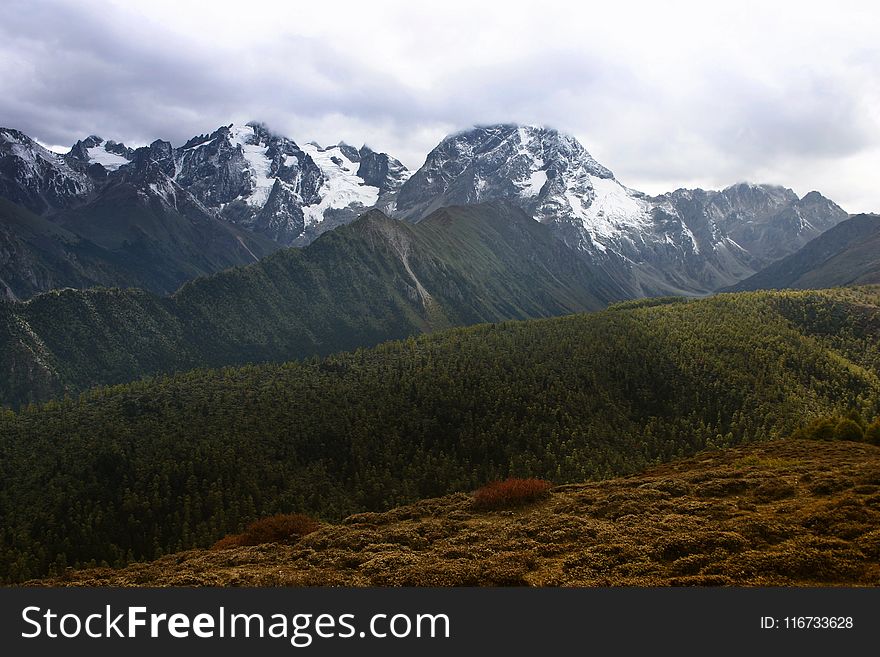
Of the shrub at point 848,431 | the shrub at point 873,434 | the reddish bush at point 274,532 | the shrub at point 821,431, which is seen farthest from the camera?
the shrub at point 821,431

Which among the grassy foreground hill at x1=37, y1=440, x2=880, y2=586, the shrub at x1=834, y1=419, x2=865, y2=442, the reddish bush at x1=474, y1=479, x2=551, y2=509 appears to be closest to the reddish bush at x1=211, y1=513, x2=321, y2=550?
the grassy foreground hill at x1=37, y1=440, x2=880, y2=586

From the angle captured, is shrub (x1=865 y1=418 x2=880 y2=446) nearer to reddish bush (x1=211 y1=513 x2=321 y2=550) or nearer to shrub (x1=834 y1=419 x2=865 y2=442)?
shrub (x1=834 y1=419 x2=865 y2=442)

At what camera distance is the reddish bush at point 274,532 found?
60562mm

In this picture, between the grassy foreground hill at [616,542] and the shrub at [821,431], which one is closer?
the grassy foreground hill at [616,542]

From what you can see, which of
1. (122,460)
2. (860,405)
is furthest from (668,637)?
(860,405)

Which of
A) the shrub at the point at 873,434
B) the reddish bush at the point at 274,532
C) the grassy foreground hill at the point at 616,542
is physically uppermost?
the shrub at the point at 873,434

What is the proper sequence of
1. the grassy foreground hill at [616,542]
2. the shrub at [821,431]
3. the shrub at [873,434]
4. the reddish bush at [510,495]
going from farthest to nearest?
the shrub at [821,431], the shrub at [873,434], the reddish bush at [510,495], the grassy foreground hill at [616,542]

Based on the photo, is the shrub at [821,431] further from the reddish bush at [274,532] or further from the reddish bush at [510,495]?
the reddish bush at [274,532]

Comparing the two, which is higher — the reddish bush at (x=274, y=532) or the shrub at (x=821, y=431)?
the shrub at (x=821, y=431)

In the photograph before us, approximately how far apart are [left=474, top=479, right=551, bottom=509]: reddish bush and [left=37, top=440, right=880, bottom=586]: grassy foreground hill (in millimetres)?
1104

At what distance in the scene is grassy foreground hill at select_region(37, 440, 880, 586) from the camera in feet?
110

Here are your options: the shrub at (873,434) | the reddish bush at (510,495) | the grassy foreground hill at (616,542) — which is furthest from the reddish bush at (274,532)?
the shrub at (873,434)

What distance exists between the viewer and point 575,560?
38.0 meters

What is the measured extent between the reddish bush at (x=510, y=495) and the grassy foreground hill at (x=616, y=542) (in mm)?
1104
